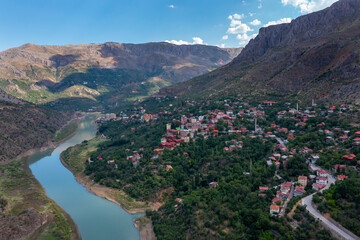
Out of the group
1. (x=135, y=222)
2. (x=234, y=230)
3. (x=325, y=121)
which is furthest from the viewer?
(x=325, y=121)

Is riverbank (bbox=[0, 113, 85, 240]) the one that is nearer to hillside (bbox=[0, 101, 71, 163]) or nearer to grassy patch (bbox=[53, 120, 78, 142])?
hillside (bbox=[0, 101, 71, 163])

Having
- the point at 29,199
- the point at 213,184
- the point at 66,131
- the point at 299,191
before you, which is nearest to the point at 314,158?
the point at 299,191

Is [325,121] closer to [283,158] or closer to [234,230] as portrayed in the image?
[283,158]

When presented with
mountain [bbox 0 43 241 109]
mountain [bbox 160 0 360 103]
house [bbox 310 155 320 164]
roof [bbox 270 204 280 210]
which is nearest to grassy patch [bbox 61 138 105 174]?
mountain [bbox 160 0 360 103]

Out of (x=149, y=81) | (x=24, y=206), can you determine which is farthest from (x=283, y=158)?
(x=149, y=81)

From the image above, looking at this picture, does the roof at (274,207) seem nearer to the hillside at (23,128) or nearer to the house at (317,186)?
→ the house at (317,186)

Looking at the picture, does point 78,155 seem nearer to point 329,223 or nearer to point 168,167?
point 168,167

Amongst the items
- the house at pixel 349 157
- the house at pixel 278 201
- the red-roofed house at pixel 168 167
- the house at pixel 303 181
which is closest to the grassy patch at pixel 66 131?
the red-roofed house at pixel 168 167
